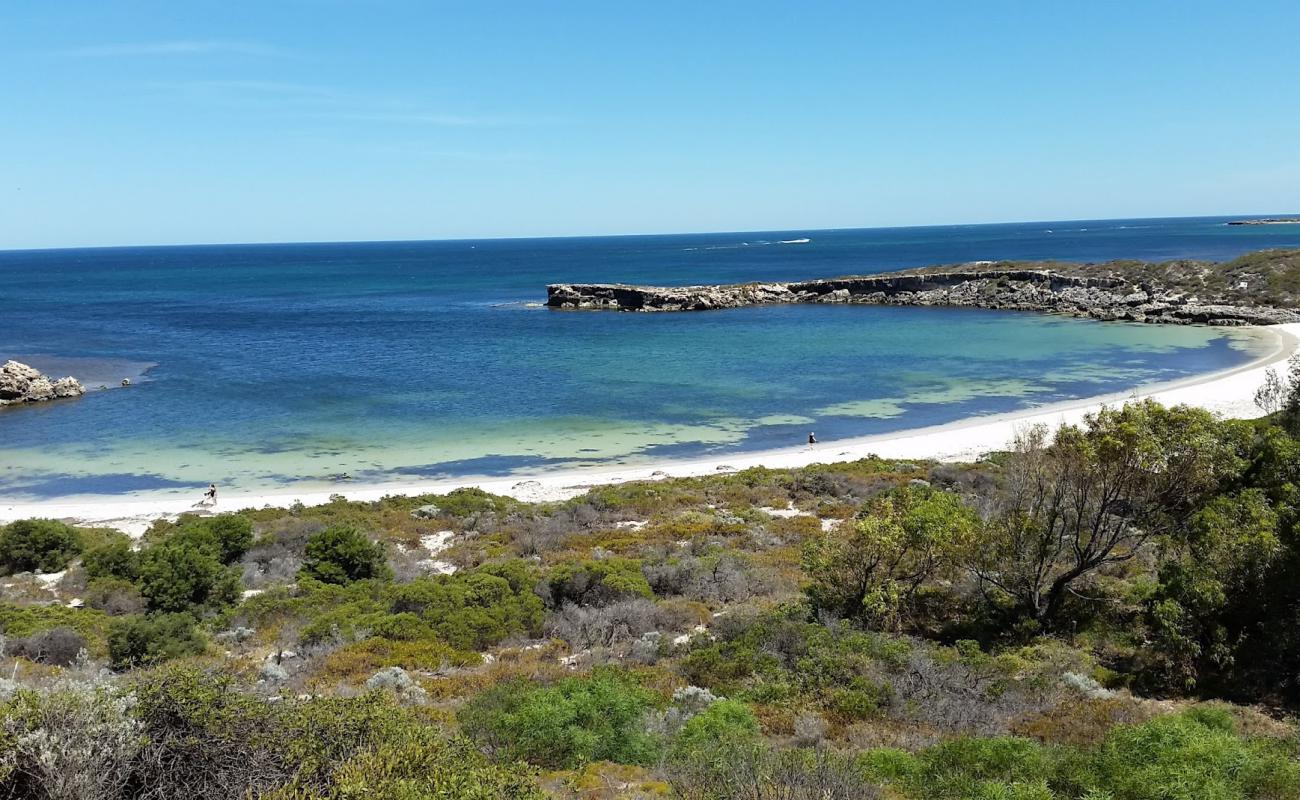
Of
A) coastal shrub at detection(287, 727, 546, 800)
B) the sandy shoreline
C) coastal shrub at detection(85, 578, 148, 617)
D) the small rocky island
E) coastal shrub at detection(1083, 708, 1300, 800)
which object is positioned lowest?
the sandy shoreline

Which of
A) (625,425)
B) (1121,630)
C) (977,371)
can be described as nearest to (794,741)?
(1121,630)

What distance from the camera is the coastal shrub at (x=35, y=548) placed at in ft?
61.5

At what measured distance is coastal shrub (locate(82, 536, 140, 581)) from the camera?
17453 mm

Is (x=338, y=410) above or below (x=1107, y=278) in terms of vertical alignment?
below

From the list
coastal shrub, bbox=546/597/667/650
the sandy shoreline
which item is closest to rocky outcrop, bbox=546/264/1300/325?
the sandy shoreline

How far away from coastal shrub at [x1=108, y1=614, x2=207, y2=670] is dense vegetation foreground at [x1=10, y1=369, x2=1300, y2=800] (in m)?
0.05

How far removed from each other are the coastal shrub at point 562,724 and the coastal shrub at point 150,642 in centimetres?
562

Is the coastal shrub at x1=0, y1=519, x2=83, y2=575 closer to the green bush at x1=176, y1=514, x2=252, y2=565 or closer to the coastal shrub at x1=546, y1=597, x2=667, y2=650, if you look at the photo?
the green bush at x1=176, y1=514, x2=252, y2=565

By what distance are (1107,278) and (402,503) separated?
82850 mm

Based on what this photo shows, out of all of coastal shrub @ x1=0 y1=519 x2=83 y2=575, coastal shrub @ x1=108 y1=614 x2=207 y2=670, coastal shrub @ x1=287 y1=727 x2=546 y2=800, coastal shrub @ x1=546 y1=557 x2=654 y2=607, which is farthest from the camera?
coastal shrub @ x1=0 y1=519 x2=83 y2=575

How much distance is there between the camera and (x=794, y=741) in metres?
9.35

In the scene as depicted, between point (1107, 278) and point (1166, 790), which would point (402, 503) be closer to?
point (1166, 790)

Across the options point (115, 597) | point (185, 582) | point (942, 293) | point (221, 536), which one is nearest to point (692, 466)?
point (221, 536)

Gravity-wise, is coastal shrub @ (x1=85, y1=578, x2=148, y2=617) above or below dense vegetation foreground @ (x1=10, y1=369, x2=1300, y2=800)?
below
